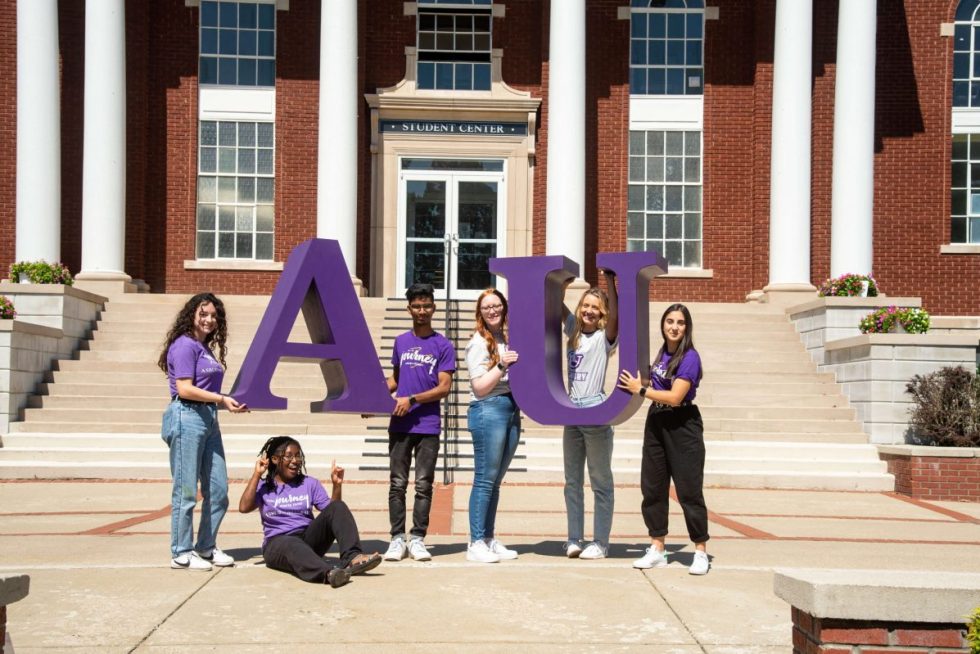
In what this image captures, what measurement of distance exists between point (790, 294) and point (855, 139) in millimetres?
2918

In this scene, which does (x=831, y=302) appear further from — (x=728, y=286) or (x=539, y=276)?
(x=539, y=276)

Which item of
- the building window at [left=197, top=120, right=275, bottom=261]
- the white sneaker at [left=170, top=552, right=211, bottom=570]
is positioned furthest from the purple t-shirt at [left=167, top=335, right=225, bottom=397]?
the building window at [left=197, top=120, right=275, bottom=261]

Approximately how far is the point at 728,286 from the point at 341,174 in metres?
7.60

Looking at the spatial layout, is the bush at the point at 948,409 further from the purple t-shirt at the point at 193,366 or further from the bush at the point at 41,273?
the bush at the point at 41,273

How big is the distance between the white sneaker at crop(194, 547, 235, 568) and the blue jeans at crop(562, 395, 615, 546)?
2.14 meters

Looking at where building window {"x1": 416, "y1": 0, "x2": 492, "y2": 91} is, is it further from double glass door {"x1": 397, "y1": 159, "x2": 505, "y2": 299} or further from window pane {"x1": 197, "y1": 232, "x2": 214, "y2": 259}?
window pane {"x1": 197, "y1": 232, "x2": 214, "y2": 259}

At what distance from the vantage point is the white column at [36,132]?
19.0 metres

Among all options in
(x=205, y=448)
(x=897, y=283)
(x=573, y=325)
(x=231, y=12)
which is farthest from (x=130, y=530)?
(x=897, y=283)

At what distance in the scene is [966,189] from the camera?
70.1 feet

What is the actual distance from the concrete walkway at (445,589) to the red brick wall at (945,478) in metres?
2.40

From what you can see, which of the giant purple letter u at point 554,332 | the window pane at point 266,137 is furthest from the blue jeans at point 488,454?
the window pane at point 266,137

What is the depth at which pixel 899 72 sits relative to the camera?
842 inches

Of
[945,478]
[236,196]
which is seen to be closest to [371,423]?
[945,478]

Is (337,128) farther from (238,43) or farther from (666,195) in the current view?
(666,195)
